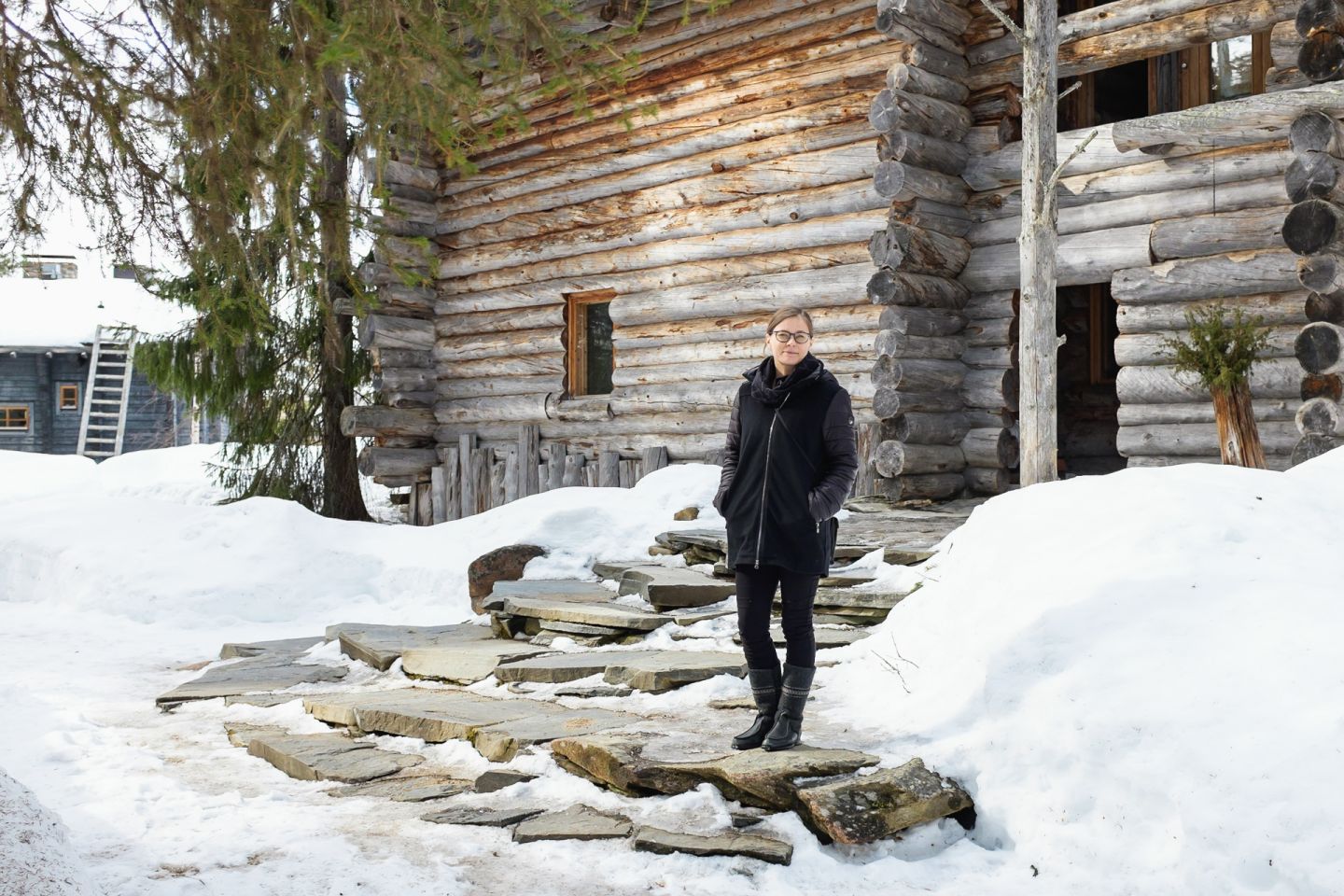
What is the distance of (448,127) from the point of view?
571 cm

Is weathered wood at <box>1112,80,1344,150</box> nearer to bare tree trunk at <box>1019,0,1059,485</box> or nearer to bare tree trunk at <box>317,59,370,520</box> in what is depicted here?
bare tree trunk at <box>1019,0,1059,485</box>

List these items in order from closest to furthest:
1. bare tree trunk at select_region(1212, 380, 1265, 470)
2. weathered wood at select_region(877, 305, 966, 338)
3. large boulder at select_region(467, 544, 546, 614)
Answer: bare tree trunk at select_region(1212, 380, 1265, 470) → large boulder at select_region(467, 544, 546, 614) → weathered wood at select_region(877, 305, 966, 338)

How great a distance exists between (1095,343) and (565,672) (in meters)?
8.93

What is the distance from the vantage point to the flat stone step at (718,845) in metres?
3.94

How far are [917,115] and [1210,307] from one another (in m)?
2.84

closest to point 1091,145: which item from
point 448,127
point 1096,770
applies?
point 448,127

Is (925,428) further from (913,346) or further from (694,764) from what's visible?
(694,764)

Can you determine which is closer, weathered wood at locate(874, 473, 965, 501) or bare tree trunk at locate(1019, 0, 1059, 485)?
bare tree trunk at locate(1019, 0, 1059, 485)

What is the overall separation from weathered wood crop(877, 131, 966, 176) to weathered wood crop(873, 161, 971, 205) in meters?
0.05

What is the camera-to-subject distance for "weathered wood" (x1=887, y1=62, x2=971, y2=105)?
1017cm

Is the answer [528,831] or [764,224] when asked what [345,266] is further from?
[764,224]

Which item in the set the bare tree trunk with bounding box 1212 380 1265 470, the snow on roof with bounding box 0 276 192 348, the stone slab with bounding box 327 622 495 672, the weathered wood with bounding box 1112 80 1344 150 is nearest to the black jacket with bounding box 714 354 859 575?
the stone slab with bounding box 327 622 495 672

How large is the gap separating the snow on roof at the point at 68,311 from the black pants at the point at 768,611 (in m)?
24.2

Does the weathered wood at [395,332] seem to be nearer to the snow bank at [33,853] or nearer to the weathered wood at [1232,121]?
the weathered wood at [1232,121]
